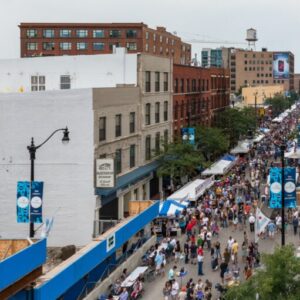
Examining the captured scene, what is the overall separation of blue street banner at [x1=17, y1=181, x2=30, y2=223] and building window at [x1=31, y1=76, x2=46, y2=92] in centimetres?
2661

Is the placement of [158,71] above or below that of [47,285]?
above

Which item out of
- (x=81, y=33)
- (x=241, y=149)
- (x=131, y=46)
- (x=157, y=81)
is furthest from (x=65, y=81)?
(x=81, y=33)

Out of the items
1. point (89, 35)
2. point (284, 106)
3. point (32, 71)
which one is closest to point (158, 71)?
point (32, 71)

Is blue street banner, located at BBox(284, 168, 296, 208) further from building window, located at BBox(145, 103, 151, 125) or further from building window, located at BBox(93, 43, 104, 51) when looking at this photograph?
building window, located at BBox(93, 43, 104, 51)

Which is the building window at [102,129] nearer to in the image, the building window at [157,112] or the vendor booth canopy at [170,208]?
the vendor booth canopy at [170,208]

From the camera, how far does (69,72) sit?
2116 inches

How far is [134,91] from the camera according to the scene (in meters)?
49.2

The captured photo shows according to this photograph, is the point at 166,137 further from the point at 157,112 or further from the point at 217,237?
the point at 217,237

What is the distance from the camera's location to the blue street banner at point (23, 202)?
28500 millimetres

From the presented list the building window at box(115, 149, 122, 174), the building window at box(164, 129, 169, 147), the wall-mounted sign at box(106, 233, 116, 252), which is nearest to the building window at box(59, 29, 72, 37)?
the building window at box(164, 129, 169, 147)

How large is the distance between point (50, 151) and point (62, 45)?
87.1m

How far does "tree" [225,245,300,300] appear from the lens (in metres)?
20.0

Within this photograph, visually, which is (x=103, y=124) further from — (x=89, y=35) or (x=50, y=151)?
(x=89, y=35)

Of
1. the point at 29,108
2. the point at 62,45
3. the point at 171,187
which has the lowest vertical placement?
the point at 171,187
